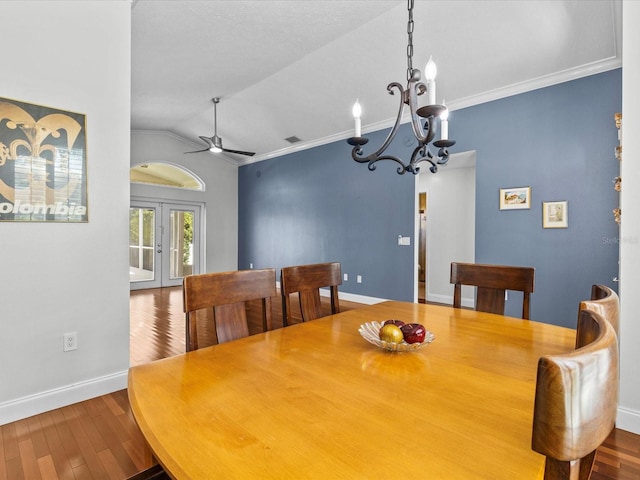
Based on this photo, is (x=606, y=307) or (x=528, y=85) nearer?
(x=606, y=307)

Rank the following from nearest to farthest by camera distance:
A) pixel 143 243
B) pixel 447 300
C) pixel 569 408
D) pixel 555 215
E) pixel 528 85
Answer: pixel 569 408 < pixel 555 215 < pixel 528 85 < pixel 447 300 < pixel 143 243

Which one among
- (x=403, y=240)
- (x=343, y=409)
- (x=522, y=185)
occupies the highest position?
(x=522, y=185)

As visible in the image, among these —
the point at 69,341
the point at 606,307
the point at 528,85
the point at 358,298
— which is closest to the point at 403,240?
the point at 358,298

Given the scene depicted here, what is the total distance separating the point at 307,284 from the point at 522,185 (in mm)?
3180

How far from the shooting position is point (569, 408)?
1.22ft

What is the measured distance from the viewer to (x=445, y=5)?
9.69ft

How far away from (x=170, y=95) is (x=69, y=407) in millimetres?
4479

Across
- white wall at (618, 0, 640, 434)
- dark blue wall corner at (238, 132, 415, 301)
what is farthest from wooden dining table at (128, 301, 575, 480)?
dark blue wall corner at (238, 132, 415, 301)

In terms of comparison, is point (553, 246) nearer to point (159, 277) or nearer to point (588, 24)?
point (588, 24)

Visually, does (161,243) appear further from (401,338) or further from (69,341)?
(401,338)

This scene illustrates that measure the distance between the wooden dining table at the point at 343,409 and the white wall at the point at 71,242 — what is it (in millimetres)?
1649

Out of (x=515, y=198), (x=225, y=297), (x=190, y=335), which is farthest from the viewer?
(x=515, y=198)

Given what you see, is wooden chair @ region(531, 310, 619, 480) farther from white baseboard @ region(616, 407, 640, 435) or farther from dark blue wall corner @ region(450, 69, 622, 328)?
dark blue wall corner @ region(450, 69, 622, 328)

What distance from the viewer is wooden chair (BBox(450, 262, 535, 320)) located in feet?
5.81
